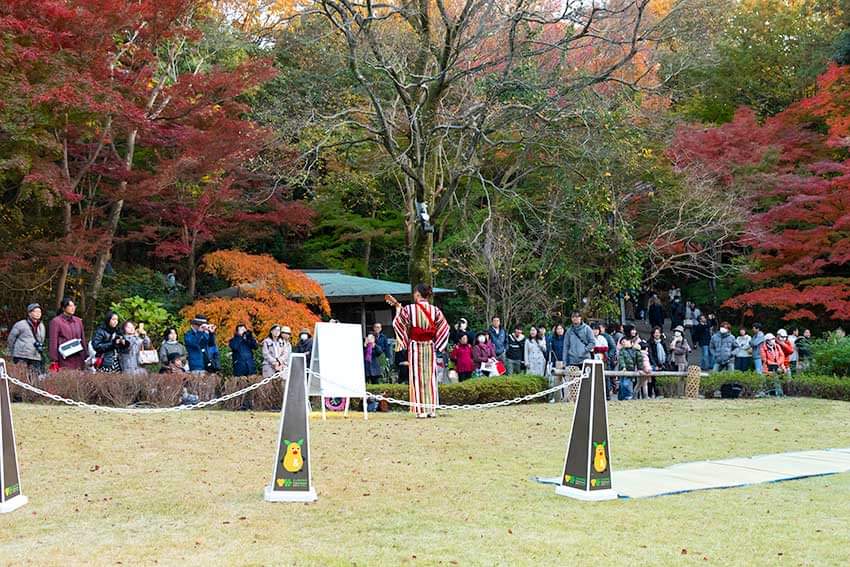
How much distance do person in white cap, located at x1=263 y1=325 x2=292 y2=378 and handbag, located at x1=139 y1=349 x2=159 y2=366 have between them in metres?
1.93

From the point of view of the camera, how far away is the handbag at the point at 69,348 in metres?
15.5

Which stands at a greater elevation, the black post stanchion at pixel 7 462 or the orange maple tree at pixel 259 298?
the orange maple tree at pixel 259 298

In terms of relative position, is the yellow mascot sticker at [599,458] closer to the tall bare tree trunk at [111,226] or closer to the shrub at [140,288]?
the tall bare tree trunk at [111,226]

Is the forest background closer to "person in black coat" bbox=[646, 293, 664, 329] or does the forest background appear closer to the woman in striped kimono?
"person in black coat" bbox=[646, 293, 664, 329]

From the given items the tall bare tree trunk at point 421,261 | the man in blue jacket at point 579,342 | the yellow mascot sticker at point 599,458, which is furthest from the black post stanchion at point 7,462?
the man in blue jacket at point 579,342

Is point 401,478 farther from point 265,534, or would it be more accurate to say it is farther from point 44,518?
point 44,518

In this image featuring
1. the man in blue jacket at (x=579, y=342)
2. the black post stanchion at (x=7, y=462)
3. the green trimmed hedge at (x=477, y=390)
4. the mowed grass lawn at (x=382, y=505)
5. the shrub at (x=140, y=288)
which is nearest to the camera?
the mowed grass lawn at (x=382, y=505)

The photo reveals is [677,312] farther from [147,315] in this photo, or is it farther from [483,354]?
[147,315]

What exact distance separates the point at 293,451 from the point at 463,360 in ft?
40.3

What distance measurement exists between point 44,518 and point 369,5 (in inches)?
468

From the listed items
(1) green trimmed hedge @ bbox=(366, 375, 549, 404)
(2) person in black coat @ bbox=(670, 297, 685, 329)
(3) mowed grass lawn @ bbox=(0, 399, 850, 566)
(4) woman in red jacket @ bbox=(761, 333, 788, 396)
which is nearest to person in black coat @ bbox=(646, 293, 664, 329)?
(2) person in black coat @ bbox=(670, 297, 685, 329)

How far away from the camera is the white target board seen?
44.2 feet

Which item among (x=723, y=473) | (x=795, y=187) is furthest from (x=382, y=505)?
(x=795, y=187)

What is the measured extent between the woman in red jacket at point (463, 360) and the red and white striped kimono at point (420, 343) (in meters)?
5.66
